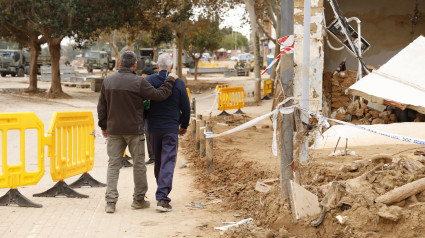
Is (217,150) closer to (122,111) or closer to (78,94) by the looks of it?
(122,111)

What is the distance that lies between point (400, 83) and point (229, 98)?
11424 millimetres

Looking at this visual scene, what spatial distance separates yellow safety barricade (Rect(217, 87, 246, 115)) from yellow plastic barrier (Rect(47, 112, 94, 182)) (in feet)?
42.1

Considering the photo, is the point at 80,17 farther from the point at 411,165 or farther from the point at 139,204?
the point at 411,165

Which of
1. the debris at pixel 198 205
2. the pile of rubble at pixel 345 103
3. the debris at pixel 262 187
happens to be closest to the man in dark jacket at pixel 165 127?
the debris at pixel 198 205

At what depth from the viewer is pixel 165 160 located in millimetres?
7520

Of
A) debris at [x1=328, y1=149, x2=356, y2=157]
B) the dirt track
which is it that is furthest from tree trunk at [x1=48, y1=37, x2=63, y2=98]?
debris at [x1=328, y1=149, x2=356, y2=157]

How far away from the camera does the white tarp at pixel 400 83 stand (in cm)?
1038

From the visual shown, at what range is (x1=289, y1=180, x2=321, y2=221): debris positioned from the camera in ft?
20.0

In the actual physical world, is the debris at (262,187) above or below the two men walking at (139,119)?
below

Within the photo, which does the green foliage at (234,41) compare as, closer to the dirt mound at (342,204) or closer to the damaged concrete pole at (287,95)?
the dirt mound at (342,204)

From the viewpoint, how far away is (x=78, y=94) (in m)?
34.7

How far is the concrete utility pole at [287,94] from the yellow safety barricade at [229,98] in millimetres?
14980

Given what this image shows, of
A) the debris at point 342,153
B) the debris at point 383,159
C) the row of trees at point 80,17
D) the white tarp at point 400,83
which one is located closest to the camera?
the debris at point 383,159

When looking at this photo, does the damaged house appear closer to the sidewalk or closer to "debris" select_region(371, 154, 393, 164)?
the sidewalk
